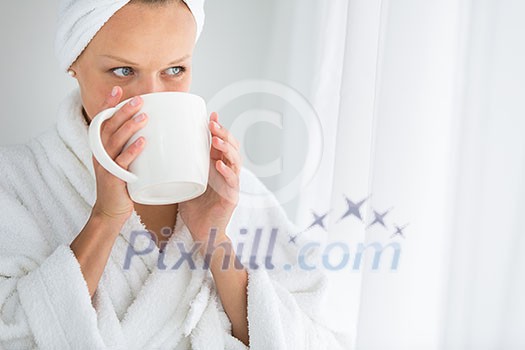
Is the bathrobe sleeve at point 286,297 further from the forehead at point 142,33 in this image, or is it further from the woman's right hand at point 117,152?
the forehead at point 142,33

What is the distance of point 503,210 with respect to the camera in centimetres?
95

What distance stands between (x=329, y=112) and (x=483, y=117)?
0.47 meters

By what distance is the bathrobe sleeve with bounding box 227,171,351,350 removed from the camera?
949mm

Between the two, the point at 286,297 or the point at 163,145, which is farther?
the point at 286,297

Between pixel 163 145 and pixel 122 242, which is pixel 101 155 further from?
pixel 122 242

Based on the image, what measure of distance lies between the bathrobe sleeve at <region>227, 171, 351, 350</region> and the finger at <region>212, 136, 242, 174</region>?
165mm

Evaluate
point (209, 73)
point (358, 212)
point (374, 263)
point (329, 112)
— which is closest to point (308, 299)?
point (374, 263)

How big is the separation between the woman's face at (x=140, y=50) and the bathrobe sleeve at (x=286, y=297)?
0.29 metres

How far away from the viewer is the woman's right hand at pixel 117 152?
0.80 m

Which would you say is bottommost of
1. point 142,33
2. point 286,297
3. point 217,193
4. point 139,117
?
→ point 286,297

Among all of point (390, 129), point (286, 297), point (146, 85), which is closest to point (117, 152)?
point (146, 85)

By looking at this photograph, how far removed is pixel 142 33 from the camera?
3.05ft

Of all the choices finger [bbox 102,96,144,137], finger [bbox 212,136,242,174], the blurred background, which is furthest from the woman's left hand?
the blurred background

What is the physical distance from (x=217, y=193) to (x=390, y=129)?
1.00 ft
